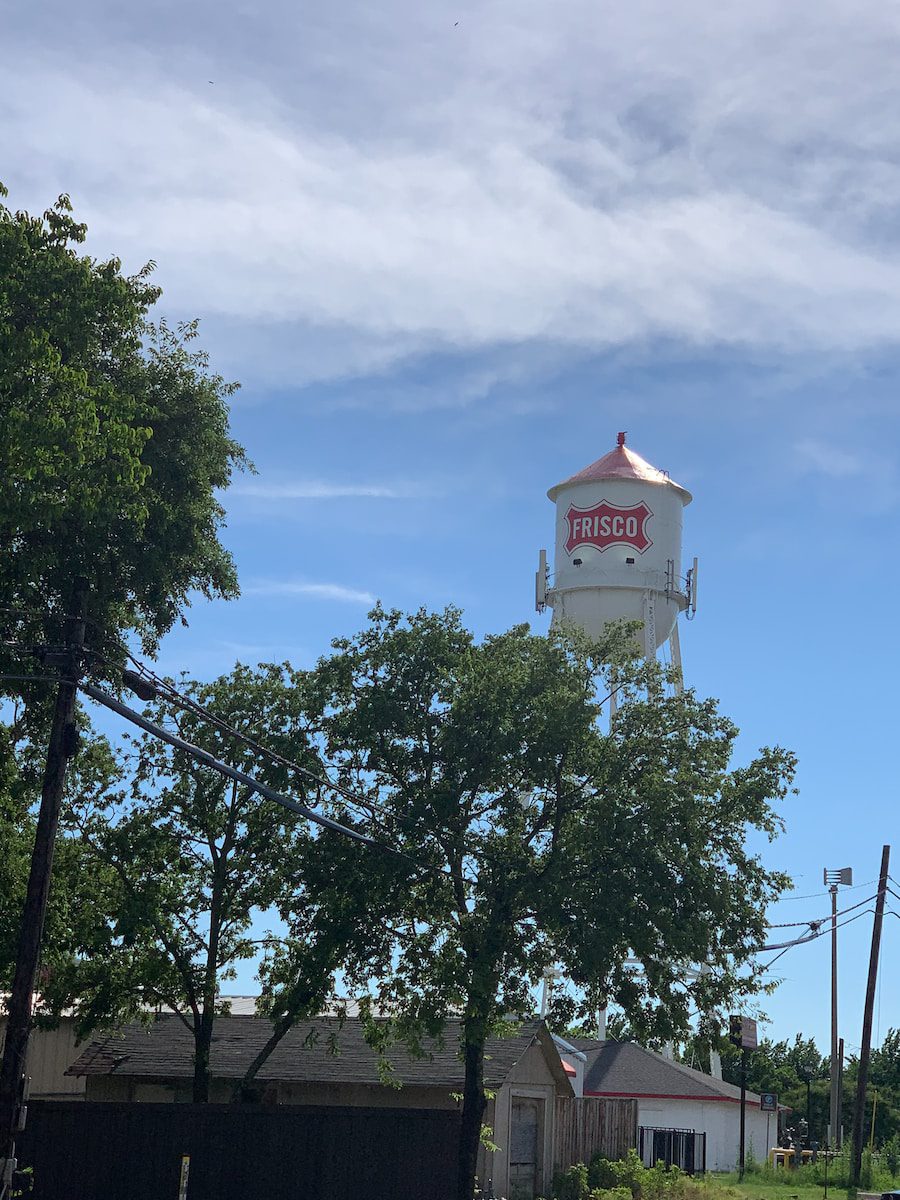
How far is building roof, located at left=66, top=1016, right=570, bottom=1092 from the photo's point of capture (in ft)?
114

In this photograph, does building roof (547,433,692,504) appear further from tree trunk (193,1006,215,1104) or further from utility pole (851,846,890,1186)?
tree trunk (193,1006,215,1104)

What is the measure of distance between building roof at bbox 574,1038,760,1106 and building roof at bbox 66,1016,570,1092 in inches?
812

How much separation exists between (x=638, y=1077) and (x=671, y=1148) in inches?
600

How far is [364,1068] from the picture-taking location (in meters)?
35.8

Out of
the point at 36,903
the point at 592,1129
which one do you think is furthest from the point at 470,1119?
the point at 36,903

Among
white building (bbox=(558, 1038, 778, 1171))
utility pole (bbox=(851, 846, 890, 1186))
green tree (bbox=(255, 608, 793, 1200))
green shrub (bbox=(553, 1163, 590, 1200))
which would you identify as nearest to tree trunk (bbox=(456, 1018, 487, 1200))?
green tree (bbox=(255, 608, 793, 1200))

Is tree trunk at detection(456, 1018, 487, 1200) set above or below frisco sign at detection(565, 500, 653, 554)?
below

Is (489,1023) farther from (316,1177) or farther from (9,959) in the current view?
(9,959)

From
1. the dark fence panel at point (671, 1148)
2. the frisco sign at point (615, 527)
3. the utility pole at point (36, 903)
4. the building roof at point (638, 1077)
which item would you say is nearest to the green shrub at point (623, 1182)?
the dark fence panel at point (671, 1148)

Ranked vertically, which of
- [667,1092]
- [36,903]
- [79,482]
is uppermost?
[79,482]

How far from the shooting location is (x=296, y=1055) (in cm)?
3716

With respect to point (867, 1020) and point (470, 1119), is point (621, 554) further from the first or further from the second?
point (470, 1119)

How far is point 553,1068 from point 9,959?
568 inches

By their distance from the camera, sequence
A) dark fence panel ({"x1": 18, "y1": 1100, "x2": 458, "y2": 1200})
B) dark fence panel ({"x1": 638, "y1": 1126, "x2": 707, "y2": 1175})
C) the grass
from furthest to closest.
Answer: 1. dark fence panel ({"x1": 638, "y1": 1126, "x2": 707, "y2": 1175})
2. the grass
3. dark fence panel ({"x1": 18, "y1": 1100, "x2": 458, "y2": 1200})
